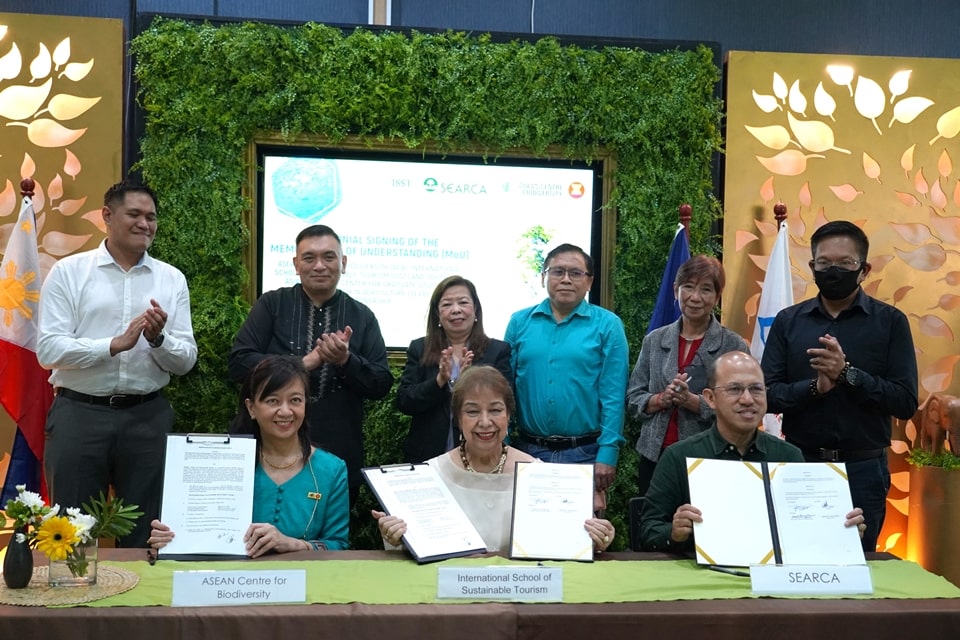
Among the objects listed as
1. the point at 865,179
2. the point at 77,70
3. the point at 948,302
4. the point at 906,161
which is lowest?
the point at 948,302

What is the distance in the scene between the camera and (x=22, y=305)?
420cm

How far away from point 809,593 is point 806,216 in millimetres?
3133

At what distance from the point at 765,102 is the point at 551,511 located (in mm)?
3255

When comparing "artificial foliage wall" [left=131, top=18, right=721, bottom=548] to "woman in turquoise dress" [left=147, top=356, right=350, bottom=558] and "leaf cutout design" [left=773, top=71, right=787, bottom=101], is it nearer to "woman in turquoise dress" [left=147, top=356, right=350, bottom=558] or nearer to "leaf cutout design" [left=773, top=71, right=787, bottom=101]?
"leaf cutout design" [left=773, top=71, right=787, bottom=101]

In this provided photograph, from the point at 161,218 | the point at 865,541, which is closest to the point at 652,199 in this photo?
the point at 865,541

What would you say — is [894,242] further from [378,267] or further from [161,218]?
[161,218]

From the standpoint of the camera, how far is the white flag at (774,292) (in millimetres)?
4590

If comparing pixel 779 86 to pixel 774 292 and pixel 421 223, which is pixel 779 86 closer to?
pixel 774 292

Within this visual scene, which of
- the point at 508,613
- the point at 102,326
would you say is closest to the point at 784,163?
the point at 102,326

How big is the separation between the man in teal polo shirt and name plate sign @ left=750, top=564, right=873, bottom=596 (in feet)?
5.65

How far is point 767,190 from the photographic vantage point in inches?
191

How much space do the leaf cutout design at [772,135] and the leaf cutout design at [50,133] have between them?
344 cm

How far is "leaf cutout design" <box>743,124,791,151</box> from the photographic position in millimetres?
4852

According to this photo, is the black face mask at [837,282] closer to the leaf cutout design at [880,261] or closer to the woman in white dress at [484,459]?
the woman in white dress at [484,459]
